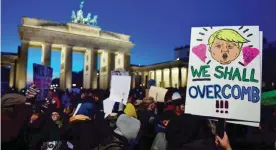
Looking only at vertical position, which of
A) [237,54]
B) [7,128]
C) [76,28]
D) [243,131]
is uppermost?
[76,28]

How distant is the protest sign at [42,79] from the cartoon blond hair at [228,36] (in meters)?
7.14

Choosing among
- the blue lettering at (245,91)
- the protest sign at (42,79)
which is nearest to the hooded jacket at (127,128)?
the blue lettering at (245,91)

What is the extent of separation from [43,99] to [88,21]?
60.9 metres

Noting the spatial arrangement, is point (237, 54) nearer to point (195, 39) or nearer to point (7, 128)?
point (195, 39)

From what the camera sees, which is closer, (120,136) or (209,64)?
(209,64)

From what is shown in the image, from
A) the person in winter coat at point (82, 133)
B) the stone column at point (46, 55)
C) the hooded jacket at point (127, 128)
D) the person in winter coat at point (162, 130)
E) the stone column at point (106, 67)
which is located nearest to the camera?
the hooded jacket at point (127, 128)

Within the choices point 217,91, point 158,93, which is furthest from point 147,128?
point 217,91

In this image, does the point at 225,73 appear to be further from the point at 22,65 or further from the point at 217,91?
the point at 22,65

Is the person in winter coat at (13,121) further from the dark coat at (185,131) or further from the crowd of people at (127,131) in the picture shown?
the dark coat at (185,131)

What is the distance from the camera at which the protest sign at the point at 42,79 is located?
9.69 m

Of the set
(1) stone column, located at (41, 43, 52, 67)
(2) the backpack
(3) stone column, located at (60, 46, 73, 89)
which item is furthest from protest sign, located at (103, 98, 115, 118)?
(3) stone column, located at (60, 46, 73, 89)

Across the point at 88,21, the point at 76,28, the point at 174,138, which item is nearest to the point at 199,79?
the point at 174,138

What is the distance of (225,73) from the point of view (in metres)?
3.55

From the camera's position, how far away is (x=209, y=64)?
3.66m
